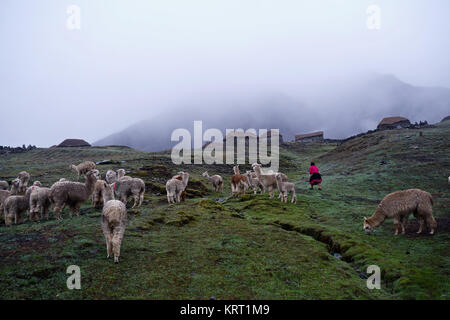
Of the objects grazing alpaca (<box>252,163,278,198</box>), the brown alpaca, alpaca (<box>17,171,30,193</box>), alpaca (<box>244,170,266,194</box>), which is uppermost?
the brown alpaca

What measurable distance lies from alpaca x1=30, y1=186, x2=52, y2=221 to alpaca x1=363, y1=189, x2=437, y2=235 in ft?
60.2

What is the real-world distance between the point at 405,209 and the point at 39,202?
20034mm

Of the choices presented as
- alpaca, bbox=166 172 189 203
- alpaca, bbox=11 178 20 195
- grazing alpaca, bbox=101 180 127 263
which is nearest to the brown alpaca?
grazing alpaca, bbox=101 180 127 263

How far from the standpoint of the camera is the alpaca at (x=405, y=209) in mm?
13602

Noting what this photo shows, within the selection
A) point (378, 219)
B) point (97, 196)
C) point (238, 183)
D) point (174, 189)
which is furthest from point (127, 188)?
point (378, 219)

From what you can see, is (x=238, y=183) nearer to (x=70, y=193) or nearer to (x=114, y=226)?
(x=70, y=193)

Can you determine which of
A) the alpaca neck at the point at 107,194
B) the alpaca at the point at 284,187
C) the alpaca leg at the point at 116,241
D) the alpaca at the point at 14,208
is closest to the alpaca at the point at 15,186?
the alpaca at the point at 14,208

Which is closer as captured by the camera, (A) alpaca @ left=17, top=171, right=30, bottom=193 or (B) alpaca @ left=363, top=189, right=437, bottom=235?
(B) alpaca @ left=363, top=189, right=437, bottom=235

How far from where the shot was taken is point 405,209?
14000mm

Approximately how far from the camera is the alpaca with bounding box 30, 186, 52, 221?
15.0m

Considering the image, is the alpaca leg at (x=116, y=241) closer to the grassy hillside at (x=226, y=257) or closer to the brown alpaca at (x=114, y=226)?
the brown alpaca at (x=114, y=226)

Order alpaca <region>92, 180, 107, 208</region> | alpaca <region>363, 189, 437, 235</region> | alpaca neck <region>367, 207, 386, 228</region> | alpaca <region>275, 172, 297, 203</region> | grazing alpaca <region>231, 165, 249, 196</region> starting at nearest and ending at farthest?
alpaca <region>363, 189, 437, 235</region> < alpaca neck <region>367, 207, 386, 228</region> < alpaca <region>92, 180, 107, 208</region> < alpaca <region>275, 172, 297, 203</region> < grazing alpaca <region>231, 165, 249, 196</region>

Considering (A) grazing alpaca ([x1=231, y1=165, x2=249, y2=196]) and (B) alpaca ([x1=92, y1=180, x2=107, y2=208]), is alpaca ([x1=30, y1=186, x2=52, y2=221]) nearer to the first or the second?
(B) alpaca ([x1=92, y1=180, x2=107, y2=208])
